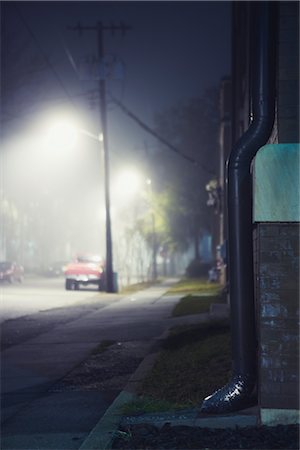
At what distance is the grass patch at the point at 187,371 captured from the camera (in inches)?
245

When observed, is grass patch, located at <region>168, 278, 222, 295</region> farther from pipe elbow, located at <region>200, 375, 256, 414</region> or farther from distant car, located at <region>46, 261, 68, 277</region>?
distant car, located at <region>46, 261, 68, 277</region>

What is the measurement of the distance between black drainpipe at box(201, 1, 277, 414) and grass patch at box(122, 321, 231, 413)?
0.66 metres

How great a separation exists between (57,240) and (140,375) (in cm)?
8350

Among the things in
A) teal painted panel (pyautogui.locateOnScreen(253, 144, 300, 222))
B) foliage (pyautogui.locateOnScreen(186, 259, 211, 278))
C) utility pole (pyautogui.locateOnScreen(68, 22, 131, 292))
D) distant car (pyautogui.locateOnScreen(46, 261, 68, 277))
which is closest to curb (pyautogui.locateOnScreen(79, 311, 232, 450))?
teal painted panel (pyautogui.locateOnScreen(253, 144, 300, 222))

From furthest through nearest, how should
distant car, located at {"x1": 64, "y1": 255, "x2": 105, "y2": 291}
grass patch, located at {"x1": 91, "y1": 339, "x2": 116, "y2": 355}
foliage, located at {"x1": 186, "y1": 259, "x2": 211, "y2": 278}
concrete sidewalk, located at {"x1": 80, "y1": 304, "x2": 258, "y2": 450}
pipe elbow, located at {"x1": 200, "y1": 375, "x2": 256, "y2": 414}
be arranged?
foliage, located at {"x1": 186, "y1": 259, "x2": 211, "y2": 278}, distant car, located at {"x1": 64, "y1": 255, "x2": 105, "y2": 291}, grass patch, located at {"x1": 91, "y1": 339, "x2": 116, "y2": 355}, pipe elbow, located at {"x1": 200, "y1": 375, "x2": 256, "y2": 414}, concrete sidewalk, located at {"x1": 80, "y1": 304, "x2": 258, "y2": 450}

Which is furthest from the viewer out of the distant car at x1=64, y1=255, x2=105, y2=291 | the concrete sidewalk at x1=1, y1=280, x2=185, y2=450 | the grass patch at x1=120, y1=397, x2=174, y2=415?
A: the distant car at x1=64, y1=255, x2=105, y2=291

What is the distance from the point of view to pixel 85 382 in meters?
7.84

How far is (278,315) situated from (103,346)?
6356 mm

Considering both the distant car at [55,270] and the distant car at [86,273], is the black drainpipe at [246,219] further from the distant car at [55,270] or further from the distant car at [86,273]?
the distant car at [55,270]

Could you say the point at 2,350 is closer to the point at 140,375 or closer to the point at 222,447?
the point at 140,375

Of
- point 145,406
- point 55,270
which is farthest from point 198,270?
point 145,406

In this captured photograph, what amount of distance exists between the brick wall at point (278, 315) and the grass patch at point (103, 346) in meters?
5.64

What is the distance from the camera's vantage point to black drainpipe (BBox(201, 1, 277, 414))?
5211 mm

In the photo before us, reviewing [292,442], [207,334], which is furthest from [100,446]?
[207,334]
